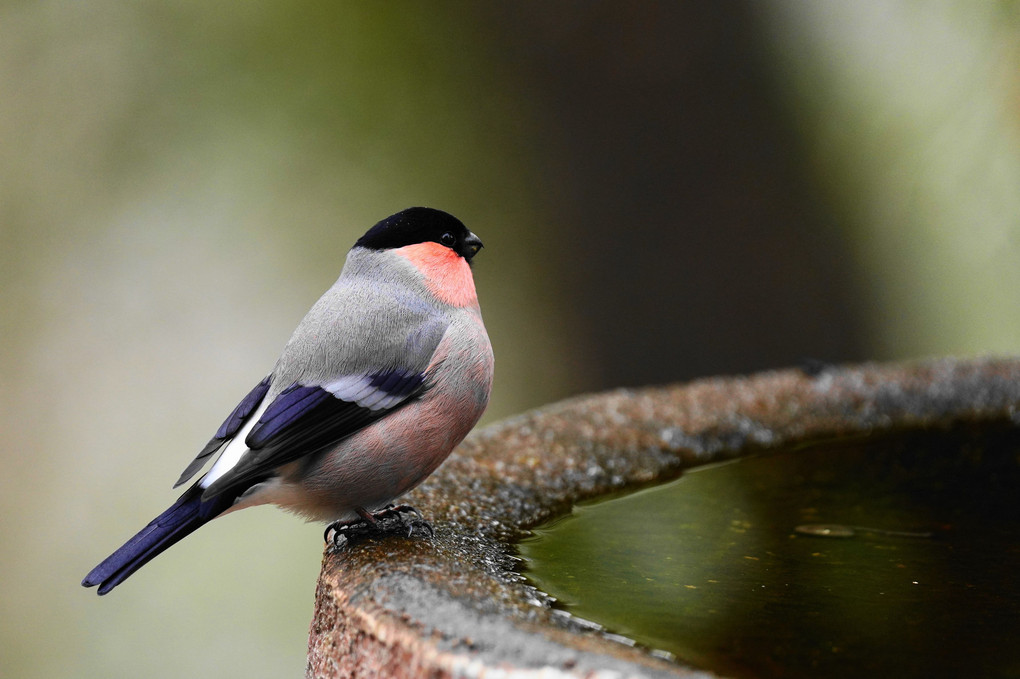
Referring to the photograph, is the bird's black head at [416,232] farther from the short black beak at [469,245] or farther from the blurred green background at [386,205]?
the blurred green background at [386,205]

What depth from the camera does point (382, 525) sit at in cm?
153

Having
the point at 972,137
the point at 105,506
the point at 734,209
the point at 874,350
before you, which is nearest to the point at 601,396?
the point at 734,209

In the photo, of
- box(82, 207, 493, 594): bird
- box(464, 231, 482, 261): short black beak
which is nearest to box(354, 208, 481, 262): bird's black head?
box(464, 231, 482, 261): short black beak

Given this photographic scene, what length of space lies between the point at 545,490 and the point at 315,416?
58 cm

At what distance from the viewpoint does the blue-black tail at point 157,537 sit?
126 cm

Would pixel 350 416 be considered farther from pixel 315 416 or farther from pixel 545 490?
pixel 545 490

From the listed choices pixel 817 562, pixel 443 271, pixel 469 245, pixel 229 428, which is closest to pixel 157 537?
pixel 229 428

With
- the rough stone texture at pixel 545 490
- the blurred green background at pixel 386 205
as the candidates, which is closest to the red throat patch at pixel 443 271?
the rough stone texture at pixel 545 490

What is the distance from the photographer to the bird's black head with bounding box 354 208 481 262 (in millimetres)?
1786

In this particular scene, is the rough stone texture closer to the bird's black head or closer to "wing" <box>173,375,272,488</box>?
"wing" <box>173,375,272,488</box>

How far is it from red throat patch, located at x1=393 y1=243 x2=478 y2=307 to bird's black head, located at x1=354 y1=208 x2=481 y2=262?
0.01 m

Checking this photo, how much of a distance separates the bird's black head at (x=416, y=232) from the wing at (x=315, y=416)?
13.8 inches

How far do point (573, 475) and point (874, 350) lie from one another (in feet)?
9.60

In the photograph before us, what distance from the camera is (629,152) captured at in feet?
13.6
